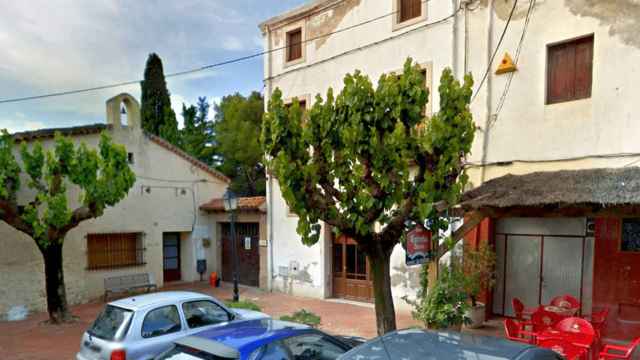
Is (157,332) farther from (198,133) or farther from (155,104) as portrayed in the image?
(198,133)

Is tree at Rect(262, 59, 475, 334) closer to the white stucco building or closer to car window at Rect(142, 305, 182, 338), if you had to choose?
the white stucco building

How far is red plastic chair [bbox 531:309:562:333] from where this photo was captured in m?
7.40

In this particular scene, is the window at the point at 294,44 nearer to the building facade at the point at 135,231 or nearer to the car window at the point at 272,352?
the building facade at the point at 135,231

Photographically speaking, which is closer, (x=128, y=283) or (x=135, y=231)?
(x=128, y=283)

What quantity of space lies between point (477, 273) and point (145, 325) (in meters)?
6.79

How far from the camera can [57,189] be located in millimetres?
10320

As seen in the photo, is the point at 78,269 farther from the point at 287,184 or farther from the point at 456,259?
the point at 456,259

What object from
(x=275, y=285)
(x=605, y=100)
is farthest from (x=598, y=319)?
(x=275, y=285)

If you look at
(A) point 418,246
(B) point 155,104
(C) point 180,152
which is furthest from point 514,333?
(B) point 155,104

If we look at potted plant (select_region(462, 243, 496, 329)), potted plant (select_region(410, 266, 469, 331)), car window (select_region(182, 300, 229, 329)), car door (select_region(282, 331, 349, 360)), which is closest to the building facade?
car window (select_region(182, 300, 229, 329))

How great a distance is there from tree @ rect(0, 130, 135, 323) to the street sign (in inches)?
296

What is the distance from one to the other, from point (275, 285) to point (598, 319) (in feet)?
31.9

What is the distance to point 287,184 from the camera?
639cm

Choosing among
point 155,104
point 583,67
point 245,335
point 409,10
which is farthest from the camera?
point 155,104
